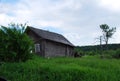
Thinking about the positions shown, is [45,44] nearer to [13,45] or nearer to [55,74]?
[13,45]

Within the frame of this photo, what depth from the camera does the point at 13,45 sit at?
2192 cm

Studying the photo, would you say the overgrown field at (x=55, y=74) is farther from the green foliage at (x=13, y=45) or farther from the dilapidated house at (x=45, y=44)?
the dilapidated house at (x=45, y=44)

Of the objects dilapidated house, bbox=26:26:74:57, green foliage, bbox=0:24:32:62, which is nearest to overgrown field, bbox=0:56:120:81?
green foliage, bbox=0:24:32:62

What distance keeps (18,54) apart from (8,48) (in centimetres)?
93

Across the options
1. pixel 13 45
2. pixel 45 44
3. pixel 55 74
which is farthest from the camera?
pixel 45 44

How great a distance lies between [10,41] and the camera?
71.6ft

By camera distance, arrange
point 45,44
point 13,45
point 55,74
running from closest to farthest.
Result: 1. point 55,74
2. point 13,45
3. point 45,44

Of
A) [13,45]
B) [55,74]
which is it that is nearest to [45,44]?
[13,45]

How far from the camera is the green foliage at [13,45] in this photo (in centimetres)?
2138

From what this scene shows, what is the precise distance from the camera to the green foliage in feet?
70.1

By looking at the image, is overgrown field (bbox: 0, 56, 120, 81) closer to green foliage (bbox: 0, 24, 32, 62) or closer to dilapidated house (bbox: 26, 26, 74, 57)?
green foliage (bbox: 0, 24, 32, 62)

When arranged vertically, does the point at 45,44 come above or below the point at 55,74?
above

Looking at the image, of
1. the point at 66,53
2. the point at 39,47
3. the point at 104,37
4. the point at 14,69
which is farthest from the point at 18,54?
the point at 104,37

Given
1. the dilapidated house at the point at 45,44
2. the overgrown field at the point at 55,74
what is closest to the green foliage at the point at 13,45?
the overgrown field at the point at 55,74
